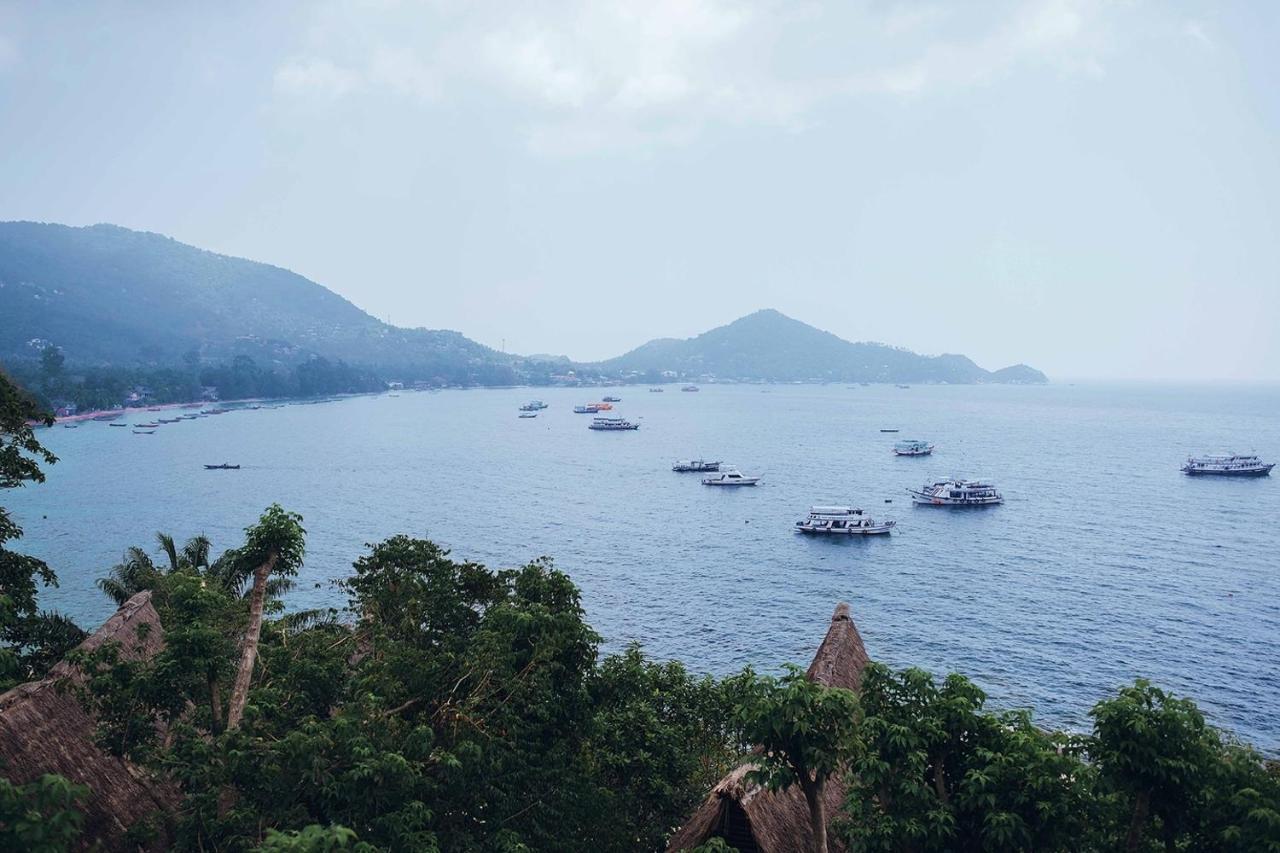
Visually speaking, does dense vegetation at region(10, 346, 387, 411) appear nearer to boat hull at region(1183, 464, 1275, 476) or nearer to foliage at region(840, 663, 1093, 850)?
foliage at region(840, 663, 1093, 850)

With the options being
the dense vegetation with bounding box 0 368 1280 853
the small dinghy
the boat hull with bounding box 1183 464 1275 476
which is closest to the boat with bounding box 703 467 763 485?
the small dinghy

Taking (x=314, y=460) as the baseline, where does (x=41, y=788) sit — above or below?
above

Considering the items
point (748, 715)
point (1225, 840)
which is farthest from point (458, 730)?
point (1225, 840)

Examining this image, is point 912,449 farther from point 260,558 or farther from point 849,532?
point 260,558

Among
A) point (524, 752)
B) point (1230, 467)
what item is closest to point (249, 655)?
point (524, 752)

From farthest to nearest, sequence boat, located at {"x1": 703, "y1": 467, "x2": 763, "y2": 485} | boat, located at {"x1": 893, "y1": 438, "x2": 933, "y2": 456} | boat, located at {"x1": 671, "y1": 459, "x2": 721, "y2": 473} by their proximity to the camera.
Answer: boat, located at {"x1": 893, "y1": 438, "x2": 933, "y2": 456} → boat, located at {"x1": 671, "y1": 459, "x2": 721, "y2": 473} → boat, located at {"x1": 703, "y1": 467, "x2": 763, "y2": 485}

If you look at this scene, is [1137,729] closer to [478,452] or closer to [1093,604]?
[1093,604]
